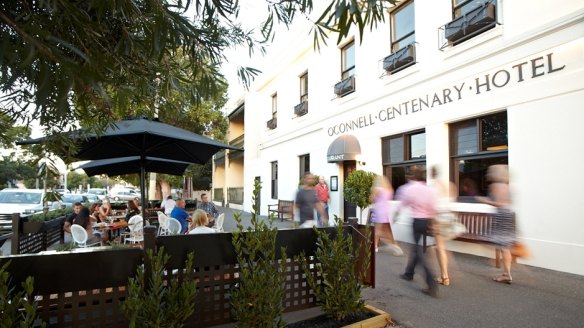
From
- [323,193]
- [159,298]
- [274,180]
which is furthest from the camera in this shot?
[274,180]

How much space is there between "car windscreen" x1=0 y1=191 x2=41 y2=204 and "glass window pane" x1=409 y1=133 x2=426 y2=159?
47.2ft

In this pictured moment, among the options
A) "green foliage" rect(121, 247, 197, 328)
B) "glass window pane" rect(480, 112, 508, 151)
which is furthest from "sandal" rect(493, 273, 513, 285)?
"green foliage" rect(121, 247, 197, 328)

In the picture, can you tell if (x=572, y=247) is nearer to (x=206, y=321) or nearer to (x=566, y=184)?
(x=566, y=184)

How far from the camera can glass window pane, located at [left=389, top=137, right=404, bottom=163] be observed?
9564 mm

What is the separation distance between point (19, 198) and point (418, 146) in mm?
15314

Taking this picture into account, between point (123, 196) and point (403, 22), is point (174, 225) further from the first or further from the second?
point (123, 196)

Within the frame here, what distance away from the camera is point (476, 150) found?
759 centimetres

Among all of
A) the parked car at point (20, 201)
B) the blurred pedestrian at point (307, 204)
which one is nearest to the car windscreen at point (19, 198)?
the parked car at point (20, 201)

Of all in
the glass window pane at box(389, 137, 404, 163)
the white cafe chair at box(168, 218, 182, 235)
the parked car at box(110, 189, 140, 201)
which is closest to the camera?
the white cafe chair at box(168, 218, 182, 235)

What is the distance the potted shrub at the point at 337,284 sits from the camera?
11.9 feet

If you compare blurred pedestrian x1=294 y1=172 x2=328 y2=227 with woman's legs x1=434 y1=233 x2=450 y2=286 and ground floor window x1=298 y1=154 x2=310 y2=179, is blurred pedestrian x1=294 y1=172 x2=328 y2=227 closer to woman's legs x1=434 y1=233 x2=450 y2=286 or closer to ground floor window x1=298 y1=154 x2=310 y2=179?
woman's legs x1=434 y1=233 x2=450 y2=286

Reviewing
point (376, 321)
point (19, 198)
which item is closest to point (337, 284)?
point (376, 321)

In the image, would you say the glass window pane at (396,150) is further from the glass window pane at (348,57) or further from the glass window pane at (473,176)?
the glass window pane at (348,57)

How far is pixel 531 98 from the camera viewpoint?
250 inches
